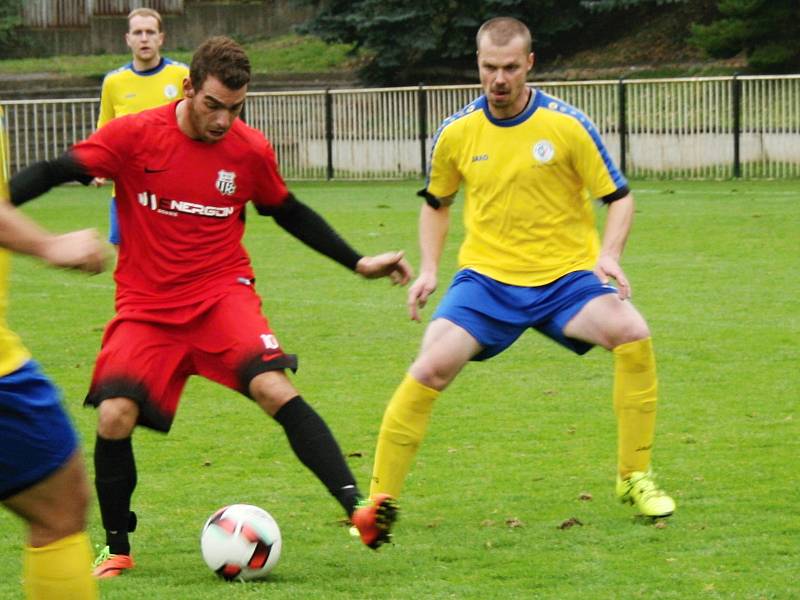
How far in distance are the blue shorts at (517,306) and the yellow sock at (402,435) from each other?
31cm

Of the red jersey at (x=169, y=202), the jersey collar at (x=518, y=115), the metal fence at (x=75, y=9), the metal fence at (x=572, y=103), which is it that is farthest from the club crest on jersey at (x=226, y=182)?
the metal fence at (x=75, y=9)

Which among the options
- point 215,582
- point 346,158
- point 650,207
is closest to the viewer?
point 215,582

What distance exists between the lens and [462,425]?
27.7 ft

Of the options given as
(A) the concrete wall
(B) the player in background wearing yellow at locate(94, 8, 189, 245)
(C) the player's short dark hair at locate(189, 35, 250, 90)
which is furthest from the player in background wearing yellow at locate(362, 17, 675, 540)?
(A) the concrete wall

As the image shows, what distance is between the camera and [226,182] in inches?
235

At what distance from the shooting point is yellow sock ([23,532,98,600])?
4020mm

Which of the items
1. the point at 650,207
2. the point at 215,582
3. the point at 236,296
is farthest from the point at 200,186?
the point at 650,207

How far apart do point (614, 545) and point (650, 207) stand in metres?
15.2

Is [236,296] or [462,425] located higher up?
[236,296]

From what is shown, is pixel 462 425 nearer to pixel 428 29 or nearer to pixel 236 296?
pixel 236 296

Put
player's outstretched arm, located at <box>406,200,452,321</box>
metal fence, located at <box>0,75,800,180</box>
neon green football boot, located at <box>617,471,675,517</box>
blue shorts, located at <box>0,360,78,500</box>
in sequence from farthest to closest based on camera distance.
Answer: metal fence, located at <box>0,75,800,180</box> < player's outstretched arm, located at <box>406,200,452,321</box> < neon green football boot, located at <box>617,471,675,517</box> < blue shorts, located at <box>0,360,78,500</box>

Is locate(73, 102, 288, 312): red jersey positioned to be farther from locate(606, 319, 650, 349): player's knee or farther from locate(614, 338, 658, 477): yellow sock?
locate(614, 338, 658, 477): yellow sock

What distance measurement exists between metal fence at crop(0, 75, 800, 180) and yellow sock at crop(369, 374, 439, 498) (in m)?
20.3

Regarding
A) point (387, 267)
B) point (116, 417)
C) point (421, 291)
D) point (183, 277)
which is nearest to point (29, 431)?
point (116, 417)
